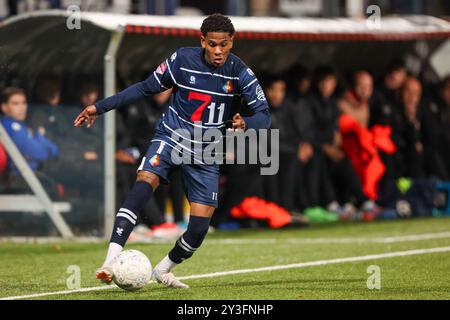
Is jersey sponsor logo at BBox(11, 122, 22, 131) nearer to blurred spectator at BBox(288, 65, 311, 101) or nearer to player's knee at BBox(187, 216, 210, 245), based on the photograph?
blurred spectator at BBox(288, 65, 311, 101)

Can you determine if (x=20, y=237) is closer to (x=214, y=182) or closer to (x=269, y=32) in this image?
(x=269, y=32)

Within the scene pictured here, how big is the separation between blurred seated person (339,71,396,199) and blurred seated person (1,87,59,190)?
5.00 m

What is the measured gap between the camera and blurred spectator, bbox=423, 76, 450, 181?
17906 mm

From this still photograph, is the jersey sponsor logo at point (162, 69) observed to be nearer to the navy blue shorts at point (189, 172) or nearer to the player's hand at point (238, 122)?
the navy blue shorts at point (189, 172)

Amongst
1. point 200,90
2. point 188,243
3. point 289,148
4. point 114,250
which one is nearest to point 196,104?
point 200,90

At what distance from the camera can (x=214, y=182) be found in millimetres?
9383

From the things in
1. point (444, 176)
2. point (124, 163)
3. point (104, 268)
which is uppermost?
point (104, 268)

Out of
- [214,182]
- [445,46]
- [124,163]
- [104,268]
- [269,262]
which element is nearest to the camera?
[104,268]

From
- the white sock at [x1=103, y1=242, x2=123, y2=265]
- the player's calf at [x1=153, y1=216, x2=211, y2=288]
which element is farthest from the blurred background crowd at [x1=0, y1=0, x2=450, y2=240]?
the white sock at [x1=103, y1=242, x2=123, y2=265]

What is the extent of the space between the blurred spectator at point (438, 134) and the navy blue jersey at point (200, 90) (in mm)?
8999

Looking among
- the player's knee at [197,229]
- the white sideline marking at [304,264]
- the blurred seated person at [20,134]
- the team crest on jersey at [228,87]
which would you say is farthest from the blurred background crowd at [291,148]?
the team crest on jersey at [228,87]

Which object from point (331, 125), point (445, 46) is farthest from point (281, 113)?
point (445, 46)

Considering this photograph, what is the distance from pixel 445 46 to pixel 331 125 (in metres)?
3.42

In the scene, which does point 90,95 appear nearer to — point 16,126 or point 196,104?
point 16,126
